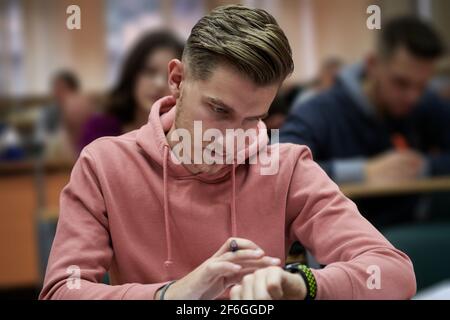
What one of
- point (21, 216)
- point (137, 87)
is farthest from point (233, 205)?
point (21, 216)

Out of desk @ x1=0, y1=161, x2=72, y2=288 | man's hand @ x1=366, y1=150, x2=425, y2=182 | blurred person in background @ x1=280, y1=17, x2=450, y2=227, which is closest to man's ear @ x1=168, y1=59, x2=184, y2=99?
blurred person in background @ x1=280, y1=17, x2=450, y2=227

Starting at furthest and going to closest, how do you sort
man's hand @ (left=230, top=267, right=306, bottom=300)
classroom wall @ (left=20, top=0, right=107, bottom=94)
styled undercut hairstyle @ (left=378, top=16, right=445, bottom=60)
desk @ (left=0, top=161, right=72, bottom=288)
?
desk @ (left=0, top=161, right=72, bottom=288)
styled undercut hairstyle @ (left=378, top=16, right=445, bottom=60)
classroom wall @ (left=20, top=0, right=107, bottom=94)
man's hand @ (left=230, top=267, right=306, bottom=300)

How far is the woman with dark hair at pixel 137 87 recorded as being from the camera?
69 centimetres

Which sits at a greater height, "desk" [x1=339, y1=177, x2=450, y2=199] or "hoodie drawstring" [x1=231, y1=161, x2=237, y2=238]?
"hoodie drawstring" [x1=231, y1=161, x2=237, y2=238]

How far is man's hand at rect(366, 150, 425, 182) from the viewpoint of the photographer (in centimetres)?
179

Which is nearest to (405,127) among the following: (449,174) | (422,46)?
(422,46)

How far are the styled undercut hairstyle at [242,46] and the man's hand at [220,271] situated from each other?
14cm

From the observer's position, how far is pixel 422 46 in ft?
5.60

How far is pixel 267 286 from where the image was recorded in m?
0.55

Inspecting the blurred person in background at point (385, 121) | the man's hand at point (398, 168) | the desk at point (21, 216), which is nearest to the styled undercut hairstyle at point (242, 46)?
the blurred person in background at point (385, 121)

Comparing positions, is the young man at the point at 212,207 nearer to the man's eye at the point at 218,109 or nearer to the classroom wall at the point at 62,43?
the man's eye at the point at 218,109

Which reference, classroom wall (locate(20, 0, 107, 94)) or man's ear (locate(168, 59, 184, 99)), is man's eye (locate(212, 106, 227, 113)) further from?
classroom wall (locate(20, 0, 107, 94))
